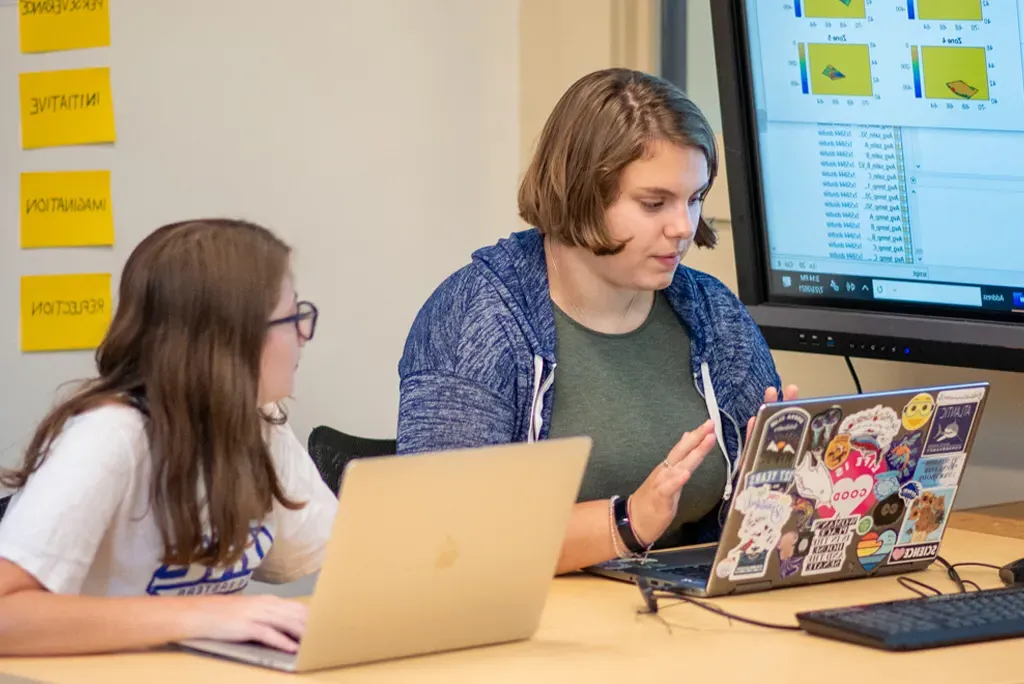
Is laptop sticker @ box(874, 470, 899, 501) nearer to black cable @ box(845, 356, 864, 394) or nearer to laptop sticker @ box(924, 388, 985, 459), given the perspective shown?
laptop sticker @ box(924, 388, 985, 459)

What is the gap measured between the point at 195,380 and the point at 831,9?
3.89ft

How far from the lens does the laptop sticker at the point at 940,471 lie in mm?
1588

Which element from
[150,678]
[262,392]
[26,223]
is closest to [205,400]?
[262,392]

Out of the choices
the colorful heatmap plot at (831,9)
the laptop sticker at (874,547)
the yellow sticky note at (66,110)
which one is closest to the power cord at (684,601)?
the laptop sticker at (874,547)

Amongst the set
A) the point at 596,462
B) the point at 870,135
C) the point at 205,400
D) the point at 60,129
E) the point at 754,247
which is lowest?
the point at 596,462

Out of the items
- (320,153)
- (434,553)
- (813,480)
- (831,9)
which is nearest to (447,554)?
(434,553)

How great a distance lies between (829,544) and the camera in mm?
1561

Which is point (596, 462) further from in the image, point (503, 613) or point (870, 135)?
point (870, 135)

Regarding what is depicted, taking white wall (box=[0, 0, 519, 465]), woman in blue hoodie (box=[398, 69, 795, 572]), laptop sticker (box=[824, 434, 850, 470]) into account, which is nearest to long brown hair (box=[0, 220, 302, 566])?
woman in blue hoodie (box=[398, 69, 795, 572])

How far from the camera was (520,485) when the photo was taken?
1246 millimetres

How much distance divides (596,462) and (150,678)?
76cm

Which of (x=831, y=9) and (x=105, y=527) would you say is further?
(x=831, y=9)

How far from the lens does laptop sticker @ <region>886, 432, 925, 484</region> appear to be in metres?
1.55

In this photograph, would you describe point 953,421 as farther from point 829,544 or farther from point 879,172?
point 879,172
